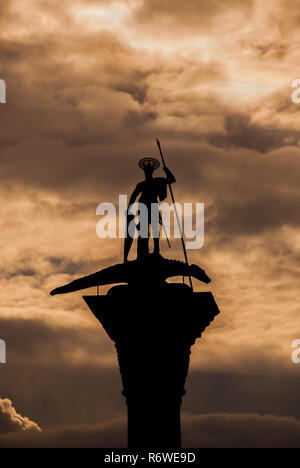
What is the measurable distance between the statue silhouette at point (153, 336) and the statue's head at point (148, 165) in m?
3.04

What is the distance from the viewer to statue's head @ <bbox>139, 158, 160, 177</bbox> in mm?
18266

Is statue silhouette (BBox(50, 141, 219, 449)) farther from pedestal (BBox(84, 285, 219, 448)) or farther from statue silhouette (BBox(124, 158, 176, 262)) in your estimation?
statue silhouette (BBox(124, 158, 176, 262))

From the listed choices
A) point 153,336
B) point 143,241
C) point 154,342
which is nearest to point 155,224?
point 143,241

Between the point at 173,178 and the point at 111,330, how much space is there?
4830 millimetres

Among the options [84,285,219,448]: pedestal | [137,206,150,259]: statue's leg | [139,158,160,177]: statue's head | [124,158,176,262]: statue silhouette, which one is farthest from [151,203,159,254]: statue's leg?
[84,285,219,448]: pedestal

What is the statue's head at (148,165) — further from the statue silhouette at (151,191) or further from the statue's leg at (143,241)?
the statue's leg at (143,241)

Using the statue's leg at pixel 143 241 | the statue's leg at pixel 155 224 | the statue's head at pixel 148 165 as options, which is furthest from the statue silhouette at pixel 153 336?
the statue's head at pixel 148 165

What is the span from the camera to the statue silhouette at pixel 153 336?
51.5 feet

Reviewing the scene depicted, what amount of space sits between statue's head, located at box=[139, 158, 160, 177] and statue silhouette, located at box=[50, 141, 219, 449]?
304 cm

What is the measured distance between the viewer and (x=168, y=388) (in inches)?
624

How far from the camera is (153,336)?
16031 millimetres
